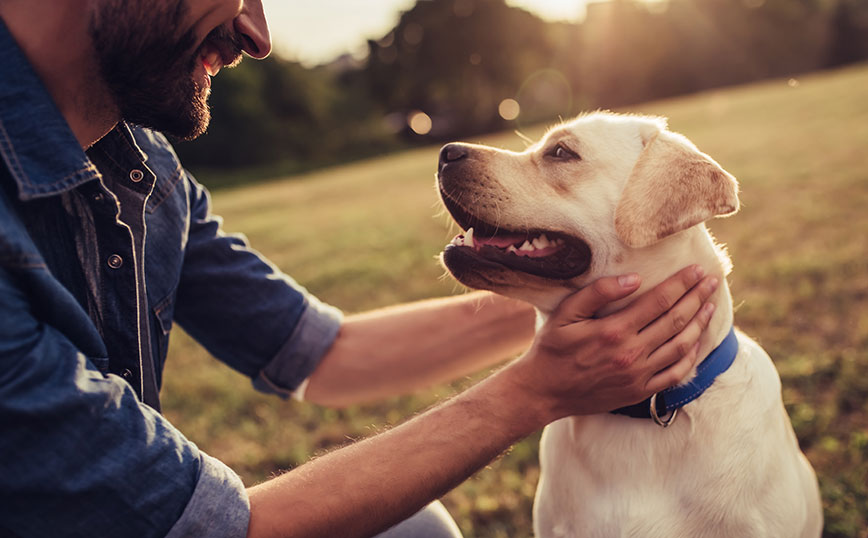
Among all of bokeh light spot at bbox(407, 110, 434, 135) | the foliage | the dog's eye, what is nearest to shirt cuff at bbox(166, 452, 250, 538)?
the dog's eye

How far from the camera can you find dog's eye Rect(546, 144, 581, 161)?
2684 mm

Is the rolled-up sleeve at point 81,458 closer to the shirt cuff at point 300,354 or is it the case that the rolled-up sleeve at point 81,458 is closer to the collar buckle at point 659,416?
the shirt cuff at point 300,354

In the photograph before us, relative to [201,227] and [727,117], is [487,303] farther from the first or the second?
[727,117]

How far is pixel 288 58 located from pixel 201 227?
45119 mm

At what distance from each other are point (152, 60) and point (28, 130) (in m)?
0.44

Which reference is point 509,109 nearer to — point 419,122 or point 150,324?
point 419,122

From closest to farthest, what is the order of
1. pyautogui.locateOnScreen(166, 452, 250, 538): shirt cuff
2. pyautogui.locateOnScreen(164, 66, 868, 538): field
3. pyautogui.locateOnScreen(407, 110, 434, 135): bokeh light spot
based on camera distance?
pyautogui.locateOnScreen(166, 452, 250, 538): shirt cuff < pyautogui.locateOnScreen(164, 66, 868, 538): field < pyautogui.locateOnScreen(407, 110, 434, 135): bokeh light spot

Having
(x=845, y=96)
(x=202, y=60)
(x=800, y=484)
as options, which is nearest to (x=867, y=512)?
(x=800, y=484)

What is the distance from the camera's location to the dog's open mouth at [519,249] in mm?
2377

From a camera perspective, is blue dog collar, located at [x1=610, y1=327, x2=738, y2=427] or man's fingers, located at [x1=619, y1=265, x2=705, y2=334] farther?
blue dog collar, located at [x1=610, y1=327, x2=738, y2=427]

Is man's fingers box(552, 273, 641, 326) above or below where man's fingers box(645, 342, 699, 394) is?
above

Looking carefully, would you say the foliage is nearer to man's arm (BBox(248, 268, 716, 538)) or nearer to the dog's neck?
the dog's neck

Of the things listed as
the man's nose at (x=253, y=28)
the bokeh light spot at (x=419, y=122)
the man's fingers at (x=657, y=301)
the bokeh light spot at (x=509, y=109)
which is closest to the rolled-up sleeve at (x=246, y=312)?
the man's nose at (x=253, y=28)

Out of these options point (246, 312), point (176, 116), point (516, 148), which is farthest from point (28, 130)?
point (516, 148)
